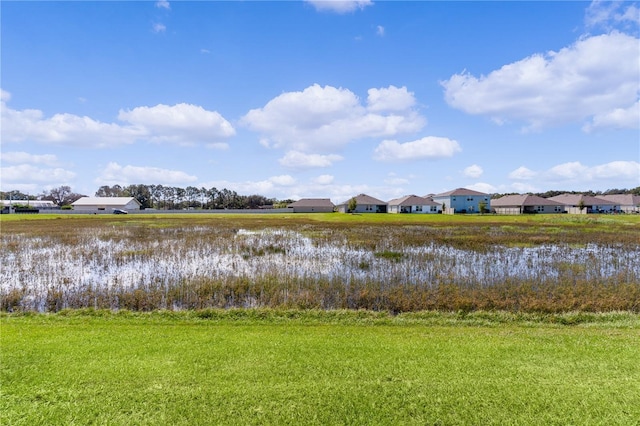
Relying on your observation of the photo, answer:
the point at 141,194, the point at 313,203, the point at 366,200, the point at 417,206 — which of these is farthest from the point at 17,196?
the point at 417,206

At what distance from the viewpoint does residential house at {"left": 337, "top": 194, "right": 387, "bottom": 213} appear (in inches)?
3514

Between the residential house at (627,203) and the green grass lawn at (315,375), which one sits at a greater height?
the residential house at (627,203)

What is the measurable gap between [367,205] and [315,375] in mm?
87005

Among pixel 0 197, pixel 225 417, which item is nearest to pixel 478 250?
pixel 225 417

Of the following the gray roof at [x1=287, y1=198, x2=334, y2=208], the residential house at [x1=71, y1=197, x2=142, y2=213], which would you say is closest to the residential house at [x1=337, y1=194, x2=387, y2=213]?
the gray roof at [x1=287, y1=198, x2=334, y2=208]

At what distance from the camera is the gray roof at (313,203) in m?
A: 96.1

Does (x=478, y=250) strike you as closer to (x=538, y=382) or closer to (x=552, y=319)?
(x=552, y=319)

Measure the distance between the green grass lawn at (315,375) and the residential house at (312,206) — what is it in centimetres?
8677

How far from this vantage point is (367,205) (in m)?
90.1

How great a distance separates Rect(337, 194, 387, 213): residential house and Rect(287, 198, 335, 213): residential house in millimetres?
5631

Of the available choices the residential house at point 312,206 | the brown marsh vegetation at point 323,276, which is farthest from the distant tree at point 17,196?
the brown marsh vegetation at point 323,276

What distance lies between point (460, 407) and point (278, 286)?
8035 millimetres

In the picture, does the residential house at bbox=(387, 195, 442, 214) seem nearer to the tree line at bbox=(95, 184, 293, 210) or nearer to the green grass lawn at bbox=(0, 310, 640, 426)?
the tree line at bbox=(95, 184, 293, 210)

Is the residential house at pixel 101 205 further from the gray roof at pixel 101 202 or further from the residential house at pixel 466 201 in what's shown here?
the residential house at pixel 466 201
